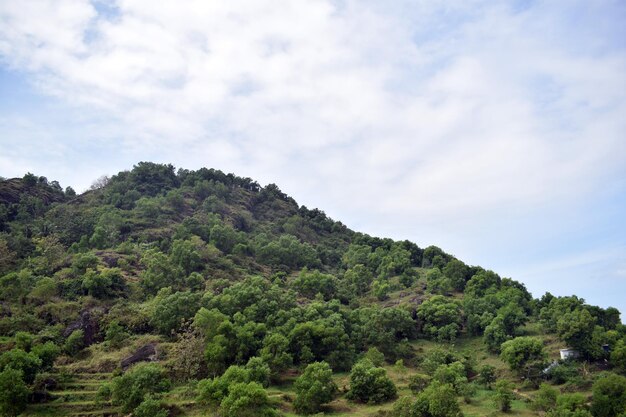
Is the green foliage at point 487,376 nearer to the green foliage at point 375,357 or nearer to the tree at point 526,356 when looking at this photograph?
the tree at point 526,356

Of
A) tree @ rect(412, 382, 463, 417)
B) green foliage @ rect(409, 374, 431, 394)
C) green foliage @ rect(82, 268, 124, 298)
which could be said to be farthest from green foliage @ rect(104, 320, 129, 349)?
tree @ rect(412, 382, 463, 417)

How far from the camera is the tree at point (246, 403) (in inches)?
1166

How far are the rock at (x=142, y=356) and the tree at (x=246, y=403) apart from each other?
43.3 ft

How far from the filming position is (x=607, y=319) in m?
54.2

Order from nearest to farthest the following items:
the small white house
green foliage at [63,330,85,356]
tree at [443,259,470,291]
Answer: green foliage at [63,330,85,356] < the small white house < tree at [443,259,470,291]

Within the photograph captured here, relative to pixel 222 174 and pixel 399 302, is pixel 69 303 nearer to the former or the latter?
pixel 399 302

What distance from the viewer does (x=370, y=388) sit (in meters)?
37.7

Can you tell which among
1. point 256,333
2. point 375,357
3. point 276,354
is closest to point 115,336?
point 256,333

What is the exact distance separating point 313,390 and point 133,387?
1316 cm

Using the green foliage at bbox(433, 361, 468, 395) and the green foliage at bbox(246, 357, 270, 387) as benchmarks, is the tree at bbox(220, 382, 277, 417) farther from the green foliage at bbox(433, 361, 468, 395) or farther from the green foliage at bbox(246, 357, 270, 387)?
the green foliage at bbox(433, 361, 468, 395)

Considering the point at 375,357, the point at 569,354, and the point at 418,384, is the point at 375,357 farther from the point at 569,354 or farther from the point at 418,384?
the point at 569,354

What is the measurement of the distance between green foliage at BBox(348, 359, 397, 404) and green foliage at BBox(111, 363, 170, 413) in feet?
52.3

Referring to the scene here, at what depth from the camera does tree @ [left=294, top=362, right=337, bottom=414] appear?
3453cm

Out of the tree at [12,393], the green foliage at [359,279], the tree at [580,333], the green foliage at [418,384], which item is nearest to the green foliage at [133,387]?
the tree at [12,393]
